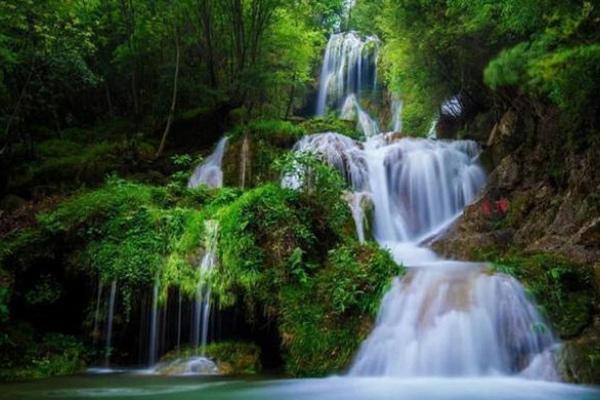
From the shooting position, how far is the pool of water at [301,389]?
5569mm

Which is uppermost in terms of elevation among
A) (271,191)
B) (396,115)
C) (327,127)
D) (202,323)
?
(396,115)

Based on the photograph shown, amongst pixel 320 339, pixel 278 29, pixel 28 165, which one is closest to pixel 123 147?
pixel 28 165

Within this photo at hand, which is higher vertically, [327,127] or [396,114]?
[396,114]

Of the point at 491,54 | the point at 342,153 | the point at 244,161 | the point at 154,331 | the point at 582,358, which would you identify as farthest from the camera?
the point at 244,161

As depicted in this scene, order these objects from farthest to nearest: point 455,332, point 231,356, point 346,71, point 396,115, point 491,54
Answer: point 346,71 → point 396,115 → point 491,54 → point 231,356 → point 455,332

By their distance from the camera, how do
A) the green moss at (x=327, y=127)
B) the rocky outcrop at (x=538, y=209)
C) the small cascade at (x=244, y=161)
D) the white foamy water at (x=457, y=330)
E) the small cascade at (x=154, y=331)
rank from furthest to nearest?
Result: the green moss at (x=327, y=127)
the small cascade at (x=244, y=161)
the small cascade at (x=154, y=331)
the rocky outcrop at (x=538, y=209)
the white foamy water at (x=457, y=330)

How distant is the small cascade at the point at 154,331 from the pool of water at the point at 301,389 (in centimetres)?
133

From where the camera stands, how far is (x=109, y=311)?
859 cm

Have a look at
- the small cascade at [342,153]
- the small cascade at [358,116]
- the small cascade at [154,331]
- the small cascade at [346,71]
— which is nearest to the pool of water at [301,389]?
the small cascade at [154,331]

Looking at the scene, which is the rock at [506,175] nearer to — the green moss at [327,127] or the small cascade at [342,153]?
the small cascade at [342,153]

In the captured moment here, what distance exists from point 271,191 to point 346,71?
18365mm

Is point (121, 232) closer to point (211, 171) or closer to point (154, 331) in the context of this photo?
point (154, 331)

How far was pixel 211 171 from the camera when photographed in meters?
14.7

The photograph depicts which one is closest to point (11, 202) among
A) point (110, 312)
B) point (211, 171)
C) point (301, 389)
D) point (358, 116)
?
point (211, 171)
